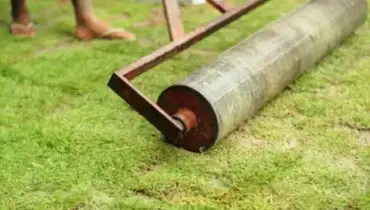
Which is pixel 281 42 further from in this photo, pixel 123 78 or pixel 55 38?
pixel 55 38

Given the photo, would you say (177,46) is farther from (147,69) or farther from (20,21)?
(20,21)

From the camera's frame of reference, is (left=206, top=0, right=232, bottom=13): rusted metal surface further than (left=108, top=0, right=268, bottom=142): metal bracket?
Yes

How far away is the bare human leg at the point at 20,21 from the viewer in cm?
315

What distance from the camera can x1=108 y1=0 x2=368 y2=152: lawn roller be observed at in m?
1.94

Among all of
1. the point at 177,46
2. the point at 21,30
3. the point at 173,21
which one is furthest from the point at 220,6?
the point at 21,30

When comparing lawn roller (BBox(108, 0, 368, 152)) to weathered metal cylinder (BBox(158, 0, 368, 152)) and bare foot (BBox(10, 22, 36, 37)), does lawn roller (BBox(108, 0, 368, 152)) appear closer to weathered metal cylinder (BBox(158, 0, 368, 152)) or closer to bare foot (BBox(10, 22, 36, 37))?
weathered metal cylinder (BBox(158, 0, 368, 152))

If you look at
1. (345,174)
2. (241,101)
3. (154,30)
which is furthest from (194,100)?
(154,30)

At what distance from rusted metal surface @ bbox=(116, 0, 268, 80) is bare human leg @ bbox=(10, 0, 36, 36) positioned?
117cm

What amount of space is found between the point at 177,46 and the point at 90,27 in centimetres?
102

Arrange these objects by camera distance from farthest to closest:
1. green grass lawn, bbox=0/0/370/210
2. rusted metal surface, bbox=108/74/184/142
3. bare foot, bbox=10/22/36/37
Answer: bare foot, bbox=10/22/36/37, rusted metal surface, bbox=108/74/184/142, green grass lawn, bbox=0/0/370/210

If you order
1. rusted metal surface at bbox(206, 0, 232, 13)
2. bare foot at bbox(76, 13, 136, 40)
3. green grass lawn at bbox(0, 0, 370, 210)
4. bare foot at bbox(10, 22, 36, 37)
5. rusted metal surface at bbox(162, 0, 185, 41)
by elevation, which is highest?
rusted metal surface at bbox(162, 0, 185, 41)

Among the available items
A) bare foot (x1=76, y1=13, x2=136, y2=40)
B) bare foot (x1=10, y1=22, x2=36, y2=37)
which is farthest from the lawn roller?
bare foot (x1=10, y1=22, x2=36, y2=37)

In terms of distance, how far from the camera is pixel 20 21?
10.4ft

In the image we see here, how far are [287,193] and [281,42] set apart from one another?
2.53 feet
